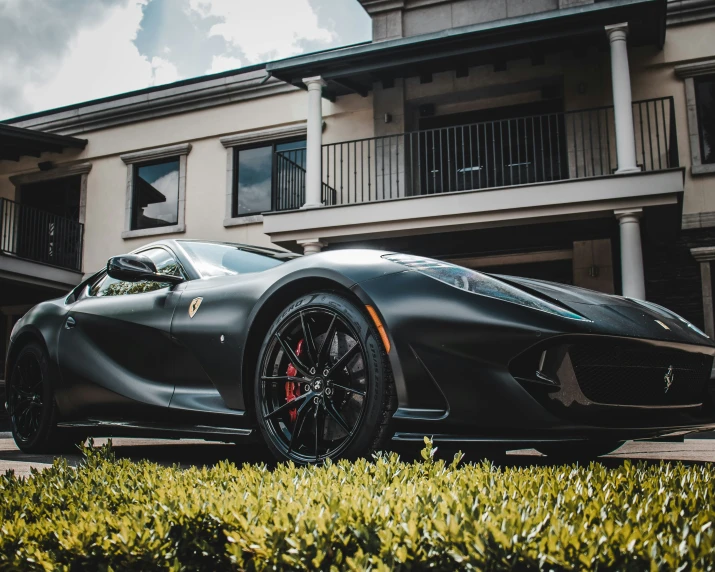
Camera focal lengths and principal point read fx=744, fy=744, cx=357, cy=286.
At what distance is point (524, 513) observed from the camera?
1.33 meters

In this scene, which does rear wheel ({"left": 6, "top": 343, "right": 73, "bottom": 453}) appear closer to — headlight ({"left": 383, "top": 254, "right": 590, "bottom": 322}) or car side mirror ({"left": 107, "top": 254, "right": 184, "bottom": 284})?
car side mirror ({"left": 107, "top": 254, "right": 184, "bottom": 284})

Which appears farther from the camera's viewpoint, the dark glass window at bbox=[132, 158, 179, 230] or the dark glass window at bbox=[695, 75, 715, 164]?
the dark glass window at bbox=[132, 158, 179, 230]

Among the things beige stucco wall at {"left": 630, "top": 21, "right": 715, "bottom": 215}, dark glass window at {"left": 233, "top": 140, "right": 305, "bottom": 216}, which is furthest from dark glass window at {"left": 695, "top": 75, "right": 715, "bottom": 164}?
dark glass window at {"left": 233, "top": 140, "right": 305, "bottom": 216}

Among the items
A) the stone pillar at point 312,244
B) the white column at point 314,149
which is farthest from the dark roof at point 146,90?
the stone pillar at point 312,244

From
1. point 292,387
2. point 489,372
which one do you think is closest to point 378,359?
point 489,372

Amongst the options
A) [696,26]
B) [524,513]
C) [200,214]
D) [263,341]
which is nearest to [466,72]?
[696,26]

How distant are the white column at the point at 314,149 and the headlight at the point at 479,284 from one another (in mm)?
8785

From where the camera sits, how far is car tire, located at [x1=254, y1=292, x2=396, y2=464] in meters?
2.71

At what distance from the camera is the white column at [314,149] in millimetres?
11836

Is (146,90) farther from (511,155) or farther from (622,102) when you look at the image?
(622,102)

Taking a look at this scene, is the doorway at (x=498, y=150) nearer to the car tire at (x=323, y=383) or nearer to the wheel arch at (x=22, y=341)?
the wheel arch at (x=22, y=341)

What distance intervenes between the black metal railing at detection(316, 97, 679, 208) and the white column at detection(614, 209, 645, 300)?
134 cm

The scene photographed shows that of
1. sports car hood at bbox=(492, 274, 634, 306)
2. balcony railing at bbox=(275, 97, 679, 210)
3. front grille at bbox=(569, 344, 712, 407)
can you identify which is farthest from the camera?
balcony railing at bbox=(275, 97, 679, 210)

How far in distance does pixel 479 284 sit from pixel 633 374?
26.7 inches
